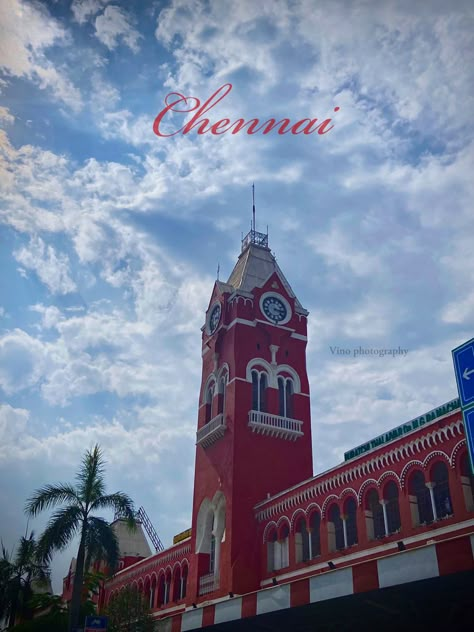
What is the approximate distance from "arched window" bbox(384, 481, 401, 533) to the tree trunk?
13447 mm

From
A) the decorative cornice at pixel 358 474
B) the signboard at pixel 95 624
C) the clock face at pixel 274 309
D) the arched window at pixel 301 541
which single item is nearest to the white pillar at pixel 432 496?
the decorative cornice at pixel 358 474

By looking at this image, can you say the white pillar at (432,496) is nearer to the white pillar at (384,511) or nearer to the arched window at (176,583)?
the white pillar at (384,511)

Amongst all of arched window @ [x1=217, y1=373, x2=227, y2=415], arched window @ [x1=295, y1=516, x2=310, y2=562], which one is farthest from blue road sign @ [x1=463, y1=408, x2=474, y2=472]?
arched window @ [x1=217, y1=373, x2=227, y2=415]

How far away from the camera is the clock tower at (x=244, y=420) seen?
124 ft

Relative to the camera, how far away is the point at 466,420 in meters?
12.9

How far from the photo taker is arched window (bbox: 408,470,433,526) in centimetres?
2676

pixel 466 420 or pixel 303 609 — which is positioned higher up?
pixel 466 420

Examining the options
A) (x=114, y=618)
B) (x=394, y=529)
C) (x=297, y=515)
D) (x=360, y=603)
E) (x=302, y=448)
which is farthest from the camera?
(x=302, y=448)

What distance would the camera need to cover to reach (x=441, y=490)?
2622cm

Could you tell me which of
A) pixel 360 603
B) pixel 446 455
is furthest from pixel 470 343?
pixel 446 455

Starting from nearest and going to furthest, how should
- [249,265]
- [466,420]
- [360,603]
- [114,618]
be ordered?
[466,420], [360,603], [114,618], [249,265]

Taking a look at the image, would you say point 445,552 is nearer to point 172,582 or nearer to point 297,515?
point 297,515

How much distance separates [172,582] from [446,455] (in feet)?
84.6

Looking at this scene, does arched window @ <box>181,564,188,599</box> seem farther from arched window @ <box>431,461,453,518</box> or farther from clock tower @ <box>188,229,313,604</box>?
arched window @ <box>431,461,453,518</box>
